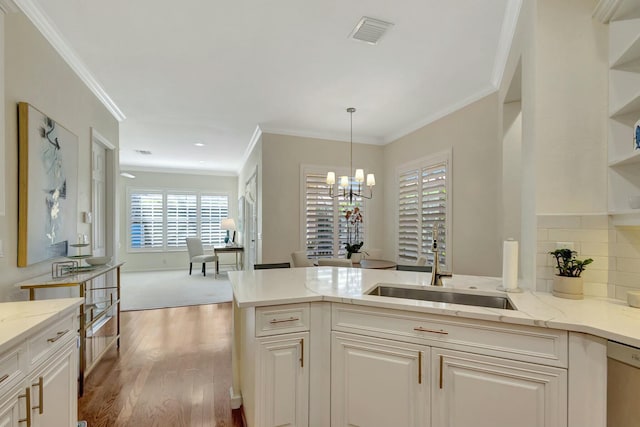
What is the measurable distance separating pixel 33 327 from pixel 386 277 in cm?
192

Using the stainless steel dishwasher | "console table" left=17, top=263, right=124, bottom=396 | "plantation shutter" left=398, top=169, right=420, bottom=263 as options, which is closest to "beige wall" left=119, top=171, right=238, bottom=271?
"console table" left=17, top=263, right=124, bottom=396

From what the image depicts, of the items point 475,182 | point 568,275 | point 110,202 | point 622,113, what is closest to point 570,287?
point 568,275

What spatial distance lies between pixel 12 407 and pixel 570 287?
247 cm

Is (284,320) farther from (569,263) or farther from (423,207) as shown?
(423,207)

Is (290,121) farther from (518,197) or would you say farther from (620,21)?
(620,21)

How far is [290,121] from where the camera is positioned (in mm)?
4500

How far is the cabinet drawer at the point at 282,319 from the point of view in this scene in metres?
1.61

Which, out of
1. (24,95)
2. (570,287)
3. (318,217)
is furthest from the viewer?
(318,217)

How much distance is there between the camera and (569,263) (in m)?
1.62

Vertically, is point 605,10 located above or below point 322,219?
above

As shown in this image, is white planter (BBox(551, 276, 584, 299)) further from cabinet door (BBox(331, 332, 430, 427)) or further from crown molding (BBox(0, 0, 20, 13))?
crown molding (BBox(0, 0, 20, 13))

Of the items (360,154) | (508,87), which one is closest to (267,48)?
(508,87)

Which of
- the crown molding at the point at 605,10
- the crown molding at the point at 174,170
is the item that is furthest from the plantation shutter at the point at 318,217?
the crown molding at the point at 174,170

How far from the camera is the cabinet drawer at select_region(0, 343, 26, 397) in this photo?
101cm
